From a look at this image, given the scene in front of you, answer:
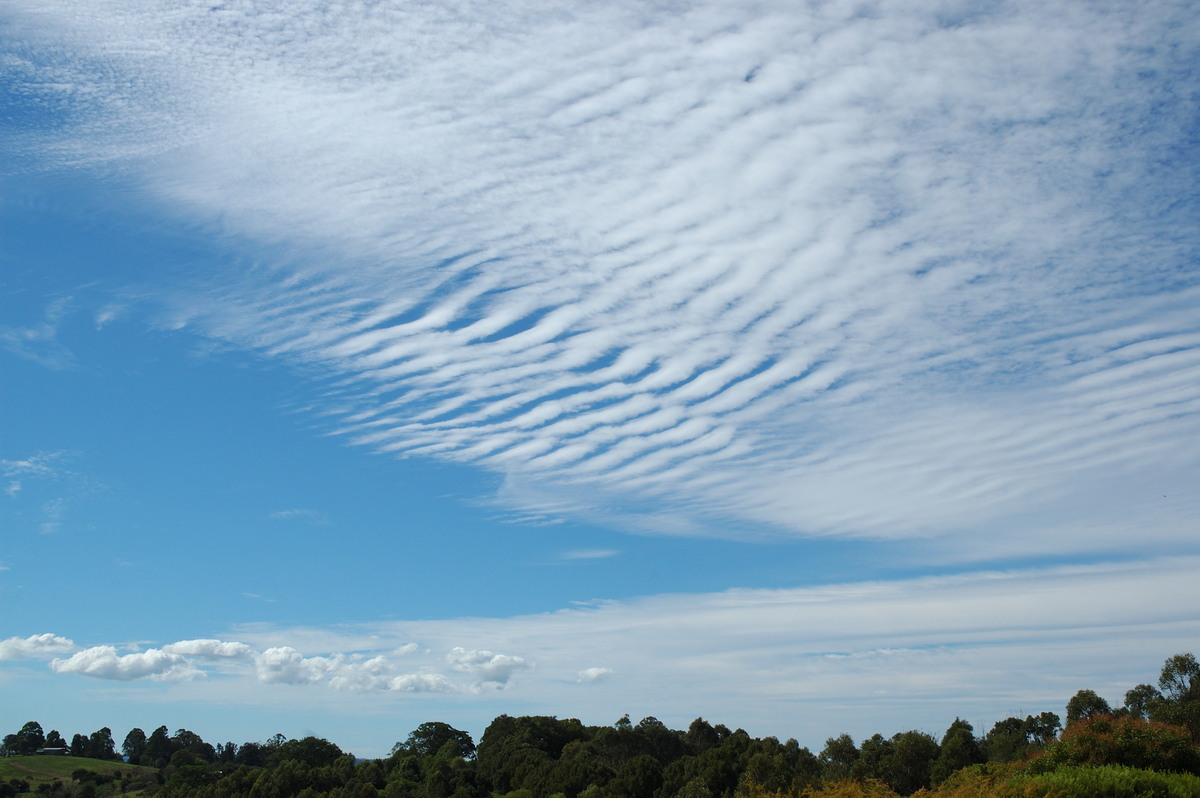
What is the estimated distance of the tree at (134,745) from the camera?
16352 centimetres

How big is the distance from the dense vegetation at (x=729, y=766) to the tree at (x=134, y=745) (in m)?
30.9

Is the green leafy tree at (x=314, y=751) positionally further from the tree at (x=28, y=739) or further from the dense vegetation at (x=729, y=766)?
the tree at (x=28, y=739)

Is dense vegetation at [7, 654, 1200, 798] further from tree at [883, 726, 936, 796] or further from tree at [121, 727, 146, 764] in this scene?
A: tree at [121, 727, 146, 764]

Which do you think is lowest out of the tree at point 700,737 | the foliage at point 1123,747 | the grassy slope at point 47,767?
the grassy slope at point 47,767

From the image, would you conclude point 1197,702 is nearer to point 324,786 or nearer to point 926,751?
point 926,751

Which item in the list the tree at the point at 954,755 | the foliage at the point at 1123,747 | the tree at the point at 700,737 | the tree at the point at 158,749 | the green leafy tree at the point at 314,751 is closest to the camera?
the foliage at the point at 1123,747

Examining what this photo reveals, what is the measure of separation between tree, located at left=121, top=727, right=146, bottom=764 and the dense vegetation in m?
30.9

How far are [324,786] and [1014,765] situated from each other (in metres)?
76.5

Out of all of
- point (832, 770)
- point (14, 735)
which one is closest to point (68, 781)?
point (14, 735)

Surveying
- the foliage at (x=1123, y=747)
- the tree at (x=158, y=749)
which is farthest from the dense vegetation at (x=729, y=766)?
the tree at (x=158, y=749)

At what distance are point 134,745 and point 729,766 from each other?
147 metres

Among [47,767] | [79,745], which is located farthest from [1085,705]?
[79,745]

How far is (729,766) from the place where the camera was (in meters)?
66.4

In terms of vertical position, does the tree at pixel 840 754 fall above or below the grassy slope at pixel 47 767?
above
